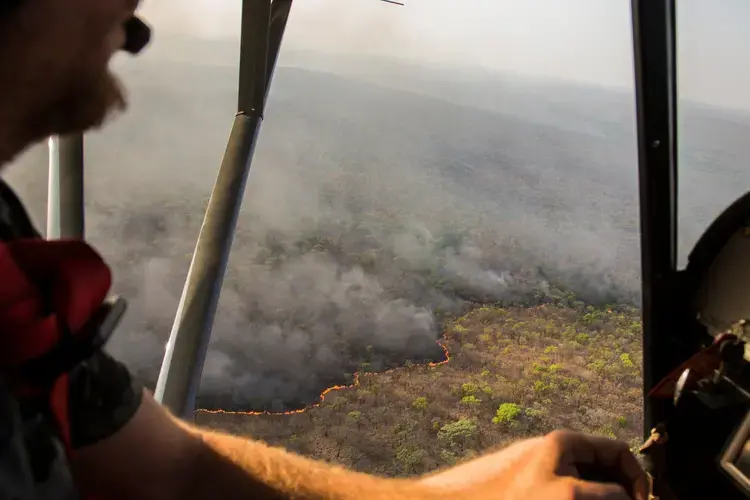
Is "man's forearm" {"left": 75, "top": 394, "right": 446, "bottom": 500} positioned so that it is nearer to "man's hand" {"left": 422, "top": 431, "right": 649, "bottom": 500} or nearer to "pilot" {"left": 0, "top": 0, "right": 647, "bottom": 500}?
"pilot" {"left": 0, "top": 0, "right": 647, "bottom": 500}

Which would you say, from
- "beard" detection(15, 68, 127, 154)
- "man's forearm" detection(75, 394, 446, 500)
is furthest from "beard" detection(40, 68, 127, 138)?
"man's forearm" detection(75, 394, 446, 500)

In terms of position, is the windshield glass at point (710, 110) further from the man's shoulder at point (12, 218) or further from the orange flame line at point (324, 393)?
the orange flame line at point (324, 393)

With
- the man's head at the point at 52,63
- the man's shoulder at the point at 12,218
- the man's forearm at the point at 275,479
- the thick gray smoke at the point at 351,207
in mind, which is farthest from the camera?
the thick gray smoke at the point at 351,207

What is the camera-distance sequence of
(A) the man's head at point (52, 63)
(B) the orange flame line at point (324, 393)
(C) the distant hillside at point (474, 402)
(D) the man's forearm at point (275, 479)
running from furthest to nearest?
(B) the orange flame line at point (324, 393) → (C) the distant hillside at point (474, 402) → (D) the man's forearm at point (275, 479) → (A) the man's head at point (52, 63)

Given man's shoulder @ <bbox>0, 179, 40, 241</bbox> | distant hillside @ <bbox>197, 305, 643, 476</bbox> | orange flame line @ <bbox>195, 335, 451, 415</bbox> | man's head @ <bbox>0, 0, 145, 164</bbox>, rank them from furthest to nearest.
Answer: orange flame line @ <bbox>195, 335, 451, 415</bbox>, distant hillside @ <bbox>197, 305, 643, 476</bbox>, man's shoulder @ <bbox>0, 179, 40, 241</bbox>, man's head @ <bbox>0, 0, 145, 164</bbox>

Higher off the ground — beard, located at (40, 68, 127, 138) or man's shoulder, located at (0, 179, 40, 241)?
beard, located at (40, 68, 127, 138)

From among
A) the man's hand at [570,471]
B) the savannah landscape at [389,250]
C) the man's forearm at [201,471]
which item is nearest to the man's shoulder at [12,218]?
the man's forearm at [201,471]

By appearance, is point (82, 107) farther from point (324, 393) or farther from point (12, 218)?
point (324, 393)

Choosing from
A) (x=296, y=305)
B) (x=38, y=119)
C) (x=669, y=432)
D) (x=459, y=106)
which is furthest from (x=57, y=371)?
(x=459, y=106)

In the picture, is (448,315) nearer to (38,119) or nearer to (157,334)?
(157,334)
